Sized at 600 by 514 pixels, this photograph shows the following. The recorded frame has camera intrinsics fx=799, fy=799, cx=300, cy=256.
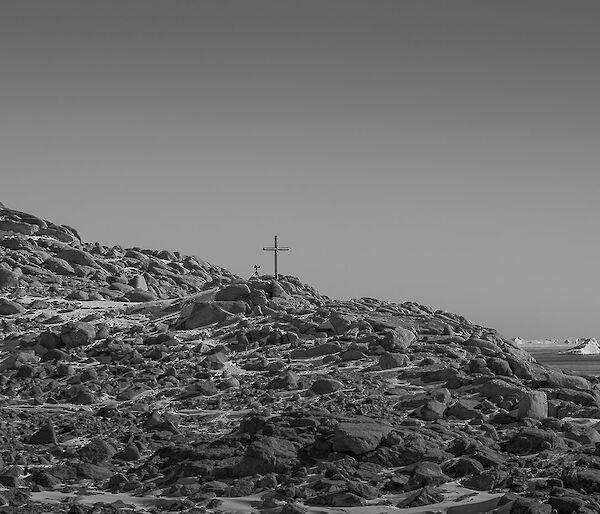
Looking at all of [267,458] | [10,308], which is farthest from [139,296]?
[267,458]

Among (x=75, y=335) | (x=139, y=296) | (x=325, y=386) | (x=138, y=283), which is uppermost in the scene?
(x=138, y=283)

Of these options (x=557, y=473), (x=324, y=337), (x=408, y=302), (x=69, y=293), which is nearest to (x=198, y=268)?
(x=69, y=293)

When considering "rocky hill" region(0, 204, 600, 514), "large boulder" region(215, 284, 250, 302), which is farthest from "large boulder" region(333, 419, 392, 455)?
"large boulder" region(215, 284, 250, 302)

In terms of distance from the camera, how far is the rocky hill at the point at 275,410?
46.0 ft

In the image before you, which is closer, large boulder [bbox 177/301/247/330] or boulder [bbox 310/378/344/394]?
boulder [bbox 310/378/344/394]

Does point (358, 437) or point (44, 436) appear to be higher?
A: point (358, 437)

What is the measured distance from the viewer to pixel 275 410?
19.2 meters

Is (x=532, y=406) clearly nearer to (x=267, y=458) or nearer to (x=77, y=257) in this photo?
(x=267, y=458)

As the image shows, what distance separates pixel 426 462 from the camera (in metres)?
14.7

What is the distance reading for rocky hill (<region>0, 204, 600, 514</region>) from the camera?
1402 cm

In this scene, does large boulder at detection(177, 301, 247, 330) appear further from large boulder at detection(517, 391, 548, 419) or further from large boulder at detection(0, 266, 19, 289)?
large boulder at detection(517, 391, 548, 419)

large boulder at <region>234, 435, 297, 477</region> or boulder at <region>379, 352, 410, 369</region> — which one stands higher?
boulder at <region>379, 352, 410, 369</region>

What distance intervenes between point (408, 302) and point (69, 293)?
542 inches

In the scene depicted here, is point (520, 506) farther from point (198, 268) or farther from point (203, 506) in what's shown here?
point (198, 268)
